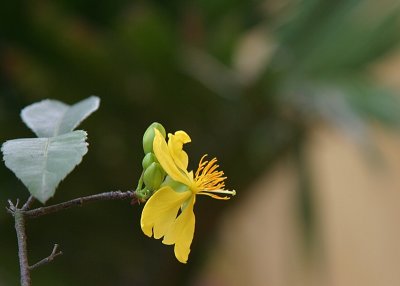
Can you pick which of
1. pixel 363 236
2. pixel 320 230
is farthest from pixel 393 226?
pixel 320 230

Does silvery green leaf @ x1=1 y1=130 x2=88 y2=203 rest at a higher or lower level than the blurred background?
lower

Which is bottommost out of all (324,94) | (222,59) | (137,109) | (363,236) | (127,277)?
(127,277)

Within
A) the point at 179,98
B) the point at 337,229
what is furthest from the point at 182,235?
the point at 337,229

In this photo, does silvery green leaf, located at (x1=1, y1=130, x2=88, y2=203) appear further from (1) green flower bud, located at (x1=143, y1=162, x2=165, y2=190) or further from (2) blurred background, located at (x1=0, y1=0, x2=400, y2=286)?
(2) blurred background, located at (x1=0, y1=0, x2=400, y2=286)

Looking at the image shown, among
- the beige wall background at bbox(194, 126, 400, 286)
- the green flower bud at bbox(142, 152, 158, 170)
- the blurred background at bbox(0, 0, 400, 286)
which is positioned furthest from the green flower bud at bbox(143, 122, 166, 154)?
the beige wall background at bbox(194, 126, 400, 286)

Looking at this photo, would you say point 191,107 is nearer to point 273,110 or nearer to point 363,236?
point 273,110

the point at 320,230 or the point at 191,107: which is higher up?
the point at 320,230

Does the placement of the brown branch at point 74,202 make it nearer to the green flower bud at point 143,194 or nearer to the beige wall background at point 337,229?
the green flower bud at point 143,194
